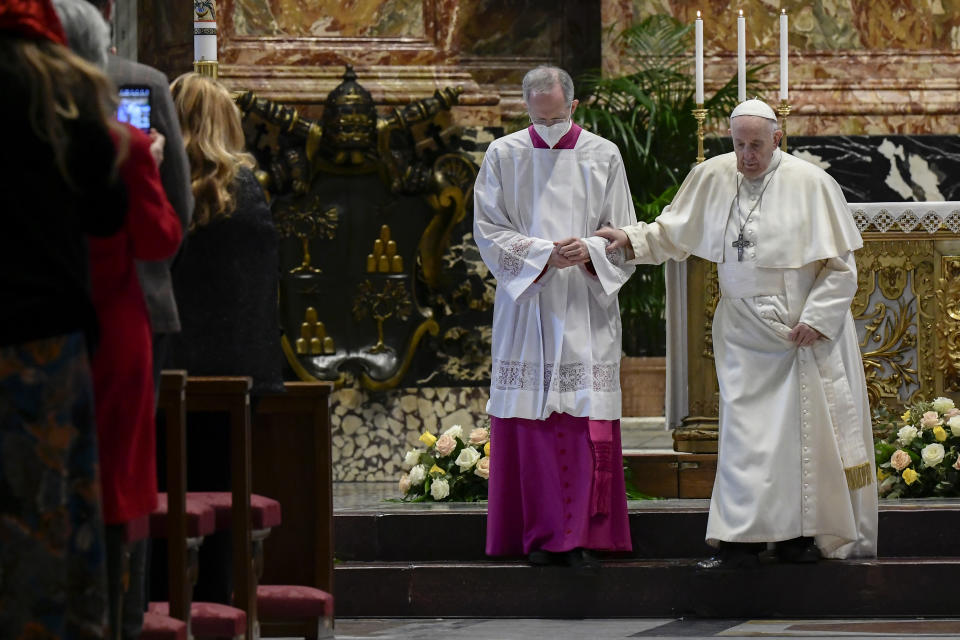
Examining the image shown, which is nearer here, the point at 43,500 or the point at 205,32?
the point at 43,500

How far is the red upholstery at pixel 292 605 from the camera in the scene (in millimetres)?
5359

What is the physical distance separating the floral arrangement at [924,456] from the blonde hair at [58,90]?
4.83 m

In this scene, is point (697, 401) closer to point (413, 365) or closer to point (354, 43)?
point (413, 365)

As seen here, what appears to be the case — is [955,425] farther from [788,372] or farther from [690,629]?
[690,629]

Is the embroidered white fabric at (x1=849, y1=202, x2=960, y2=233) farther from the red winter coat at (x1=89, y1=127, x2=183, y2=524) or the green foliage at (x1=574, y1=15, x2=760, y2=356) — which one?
the red winter coat at (x1=89, y1=127, x2=183, y2=524)

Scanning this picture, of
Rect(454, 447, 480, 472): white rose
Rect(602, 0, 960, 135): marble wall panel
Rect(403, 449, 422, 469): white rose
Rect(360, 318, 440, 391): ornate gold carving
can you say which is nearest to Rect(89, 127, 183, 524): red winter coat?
Rect(454, 447, 480, 472): white rose

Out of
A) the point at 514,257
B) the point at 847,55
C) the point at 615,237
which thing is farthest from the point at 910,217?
the point at 847,55

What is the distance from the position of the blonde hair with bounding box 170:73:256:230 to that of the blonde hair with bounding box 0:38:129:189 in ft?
4.68

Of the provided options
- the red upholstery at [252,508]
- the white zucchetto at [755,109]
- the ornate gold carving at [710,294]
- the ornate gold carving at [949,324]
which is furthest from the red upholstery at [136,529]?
the ornate gold carving at [949,324]

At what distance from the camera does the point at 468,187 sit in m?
9.71

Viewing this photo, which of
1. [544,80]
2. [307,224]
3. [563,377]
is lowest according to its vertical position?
[563,377]

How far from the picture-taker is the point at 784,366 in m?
6.83

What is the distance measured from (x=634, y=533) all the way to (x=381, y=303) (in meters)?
3.10

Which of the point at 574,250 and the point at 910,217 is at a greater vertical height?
the point at 910,217
